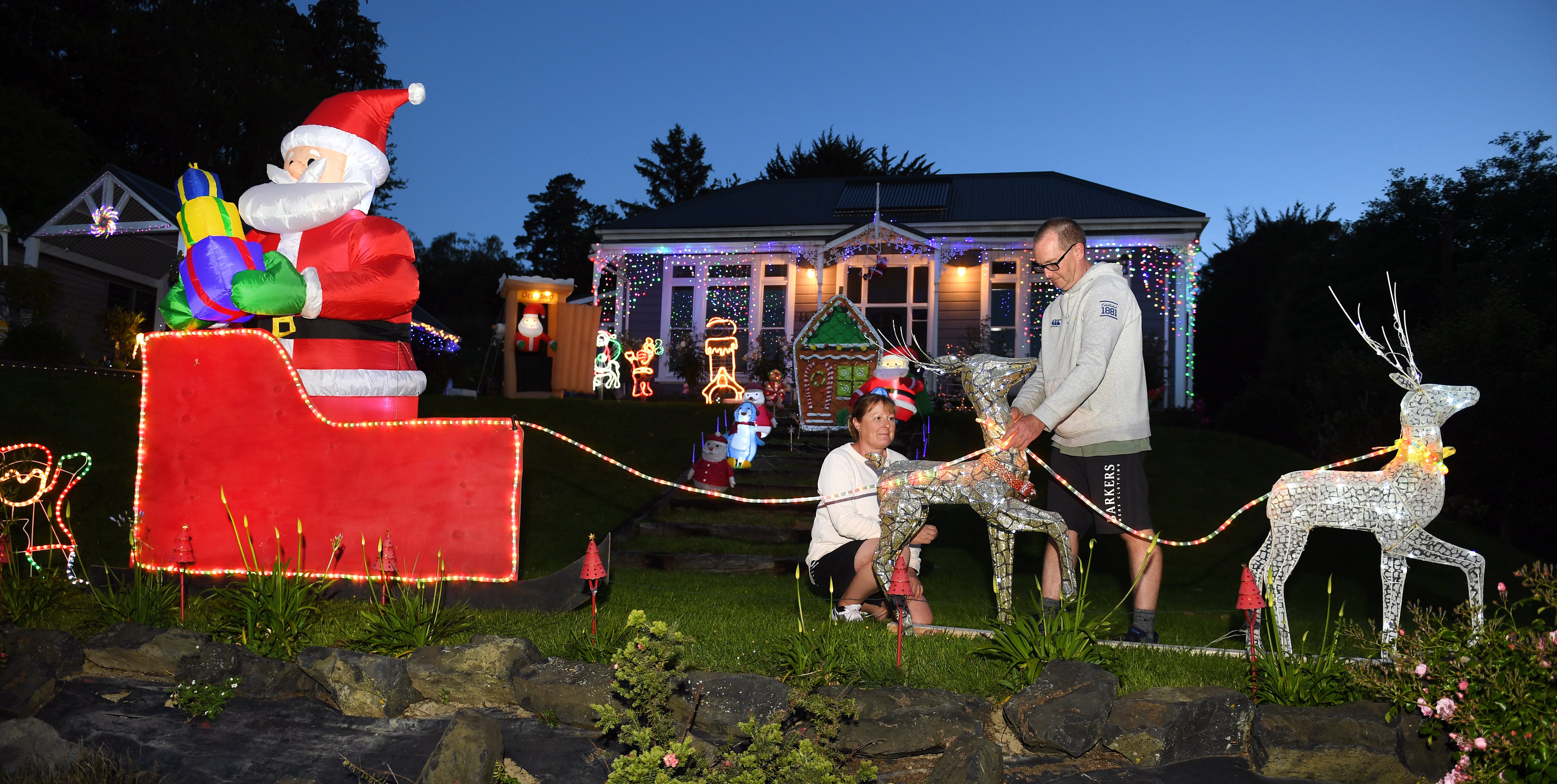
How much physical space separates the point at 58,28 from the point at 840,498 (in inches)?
1214

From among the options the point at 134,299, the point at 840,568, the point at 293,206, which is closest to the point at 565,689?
the point at 840,568

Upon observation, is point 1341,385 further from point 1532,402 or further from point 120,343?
point 120,343

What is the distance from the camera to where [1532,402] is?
404 inches

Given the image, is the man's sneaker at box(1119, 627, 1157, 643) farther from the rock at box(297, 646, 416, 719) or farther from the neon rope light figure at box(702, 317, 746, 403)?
the neon rope light figure at box(702, 317, 746, 403)

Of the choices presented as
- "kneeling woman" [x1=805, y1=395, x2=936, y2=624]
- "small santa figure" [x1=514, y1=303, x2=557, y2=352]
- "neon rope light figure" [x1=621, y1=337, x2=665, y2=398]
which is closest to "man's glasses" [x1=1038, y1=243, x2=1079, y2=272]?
"kneeling woman" [x1=805, y1=395, x2=936, y2=624]

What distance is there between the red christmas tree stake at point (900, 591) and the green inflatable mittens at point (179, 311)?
160 inches

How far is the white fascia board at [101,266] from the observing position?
1672cm

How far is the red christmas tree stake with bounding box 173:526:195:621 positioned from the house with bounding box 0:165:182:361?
12002 millimetres

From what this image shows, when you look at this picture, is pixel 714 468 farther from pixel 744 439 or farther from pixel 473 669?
pixel 473 669

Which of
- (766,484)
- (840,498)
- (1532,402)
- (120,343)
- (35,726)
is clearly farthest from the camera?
(120,343)

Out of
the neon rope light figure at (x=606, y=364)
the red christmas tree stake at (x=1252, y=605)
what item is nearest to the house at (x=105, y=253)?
the neon rope light figure at (x=606, y=364)

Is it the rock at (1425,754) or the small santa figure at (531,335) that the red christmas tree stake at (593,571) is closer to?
the rock at (1425,754)

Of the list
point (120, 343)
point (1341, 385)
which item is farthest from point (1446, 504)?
point (120, 343)

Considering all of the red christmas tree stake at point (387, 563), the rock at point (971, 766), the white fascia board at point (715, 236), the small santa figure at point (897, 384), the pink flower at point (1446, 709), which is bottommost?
the rock at point (971, 766)
